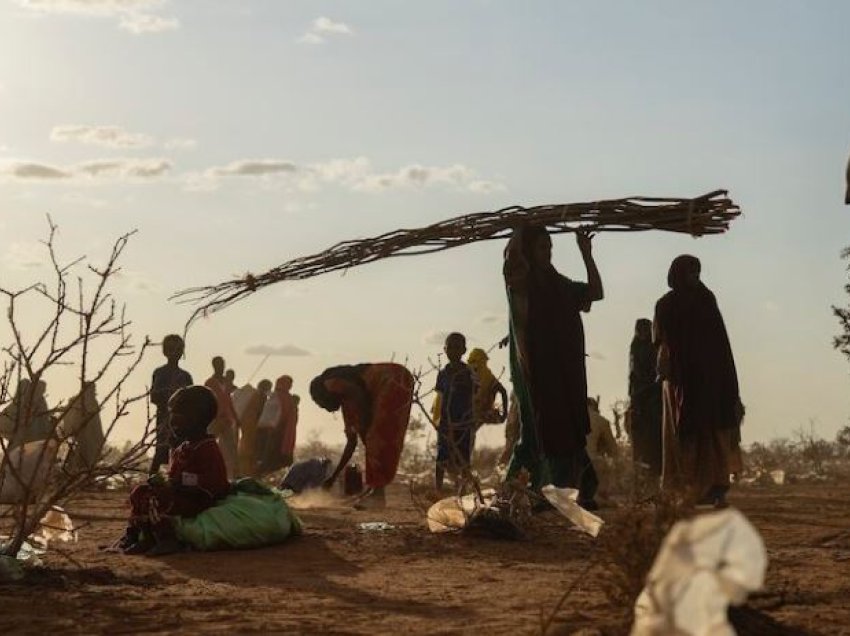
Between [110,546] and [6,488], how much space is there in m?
4.31

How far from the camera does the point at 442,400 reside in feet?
46.5

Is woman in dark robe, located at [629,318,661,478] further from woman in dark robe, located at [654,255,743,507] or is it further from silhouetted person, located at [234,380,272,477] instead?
Answer: silhouetted person, located at [234,380,272,477]

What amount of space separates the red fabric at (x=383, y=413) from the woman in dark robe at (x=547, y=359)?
6.95 ft

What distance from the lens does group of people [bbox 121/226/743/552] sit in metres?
8.50

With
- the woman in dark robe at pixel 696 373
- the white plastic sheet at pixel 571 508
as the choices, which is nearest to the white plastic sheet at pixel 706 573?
the white plastic sheet at pixel 571 508

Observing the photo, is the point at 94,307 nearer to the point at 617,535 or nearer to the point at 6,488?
the point at 617,535

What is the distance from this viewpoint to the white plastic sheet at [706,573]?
10.3ft

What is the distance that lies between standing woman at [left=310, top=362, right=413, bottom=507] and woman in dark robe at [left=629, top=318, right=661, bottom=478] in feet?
8.36

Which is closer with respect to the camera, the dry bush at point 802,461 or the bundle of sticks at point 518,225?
the bundle of sticks at point 518,225

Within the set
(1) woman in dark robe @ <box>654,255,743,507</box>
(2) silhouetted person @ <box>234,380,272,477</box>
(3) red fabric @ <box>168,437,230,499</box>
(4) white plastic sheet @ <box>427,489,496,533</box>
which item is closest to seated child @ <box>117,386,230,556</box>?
(3) red fabric @ <box>168,437,230,499</box>

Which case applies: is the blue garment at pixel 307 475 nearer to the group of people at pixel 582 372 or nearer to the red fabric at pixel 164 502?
the group of people at pixel 582 372

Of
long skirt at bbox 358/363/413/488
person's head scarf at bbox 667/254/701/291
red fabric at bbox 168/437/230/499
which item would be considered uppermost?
person's head scarf at bbox 667/254/701/291

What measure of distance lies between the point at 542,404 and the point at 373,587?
359 centimetres

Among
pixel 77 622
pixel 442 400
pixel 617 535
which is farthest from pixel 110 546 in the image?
pixel 442 400
